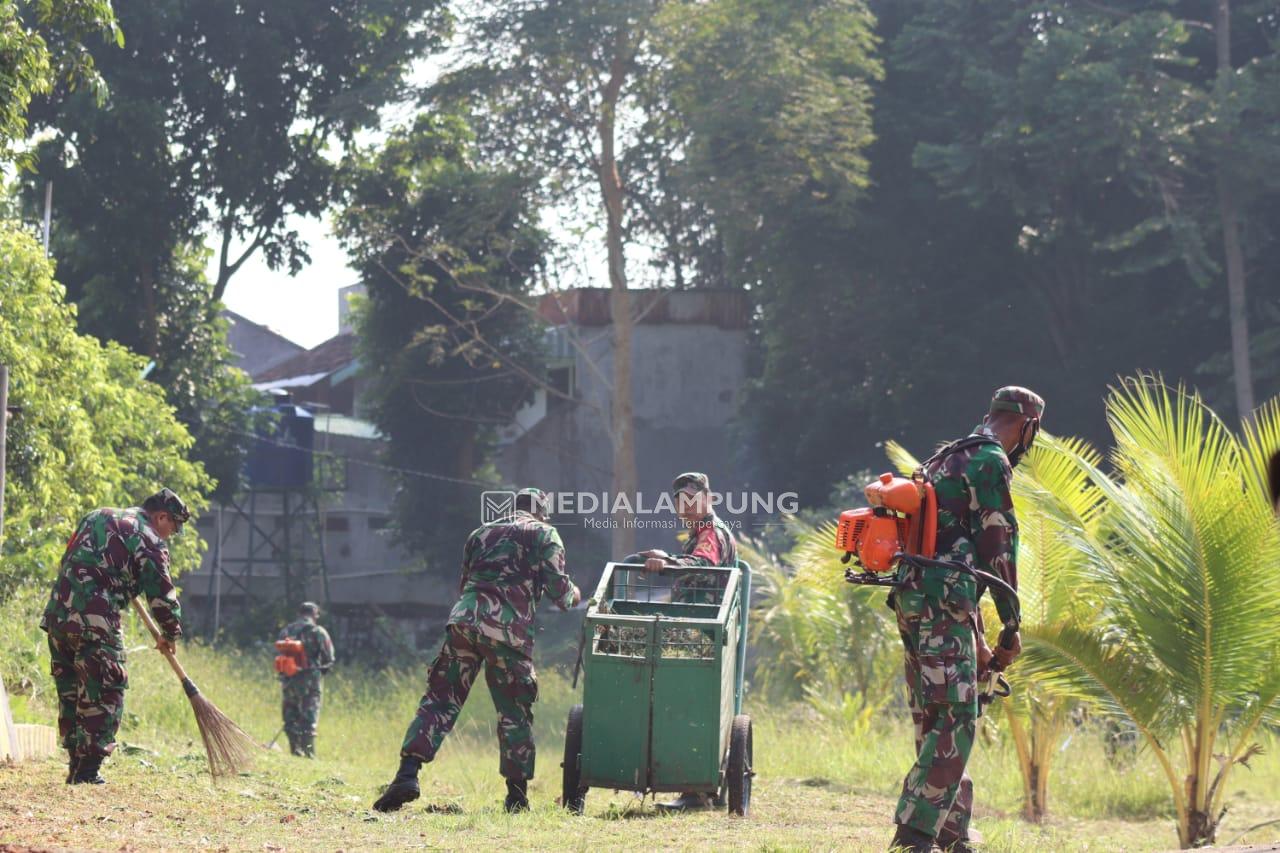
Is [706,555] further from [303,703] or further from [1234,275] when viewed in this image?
→ [1234,275]

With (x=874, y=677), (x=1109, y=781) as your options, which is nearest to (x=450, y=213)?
(x=874, y=677)

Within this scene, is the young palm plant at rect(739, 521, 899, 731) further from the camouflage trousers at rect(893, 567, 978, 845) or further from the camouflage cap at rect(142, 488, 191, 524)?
the camouflage trousers at rect(893, 567, 978, 845)

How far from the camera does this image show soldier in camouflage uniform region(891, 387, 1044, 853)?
5875mm

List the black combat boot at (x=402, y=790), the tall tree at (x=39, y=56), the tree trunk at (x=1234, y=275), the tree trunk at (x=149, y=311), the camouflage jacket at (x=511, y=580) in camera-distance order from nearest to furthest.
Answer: the black combat boot at (x=402, y=790)
the camouflage jacket at (x=511, y=580)
the tall tree at (x=39, y=56)
the tree trunk at (x=1234, y=275)
the tree trunk at (x=149, y=311)

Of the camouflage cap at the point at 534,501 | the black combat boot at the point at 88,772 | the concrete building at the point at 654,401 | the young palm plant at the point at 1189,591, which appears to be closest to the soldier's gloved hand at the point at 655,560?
the camouflage cap at the point at 534,501

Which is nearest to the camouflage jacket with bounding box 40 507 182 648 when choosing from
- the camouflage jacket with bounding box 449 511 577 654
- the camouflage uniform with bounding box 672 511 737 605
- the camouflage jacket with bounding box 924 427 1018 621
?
the camouflage jacket with bounding box 449 511 577 654

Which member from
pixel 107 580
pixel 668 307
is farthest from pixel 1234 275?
pixel 107 580

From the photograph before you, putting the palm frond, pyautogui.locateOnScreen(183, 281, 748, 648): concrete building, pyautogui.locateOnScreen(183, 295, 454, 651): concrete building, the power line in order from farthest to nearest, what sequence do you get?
pyautogui.locateOnScreen(183, 281, 748, 648): concrete building, pyautogui.locateOnScreen(183, 295, 454, 651): concrete building, the power line, the palm frond

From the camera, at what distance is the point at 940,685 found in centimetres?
589

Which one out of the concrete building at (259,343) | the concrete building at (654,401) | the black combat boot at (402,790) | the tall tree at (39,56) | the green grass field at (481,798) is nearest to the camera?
the green grass field at (481,798)

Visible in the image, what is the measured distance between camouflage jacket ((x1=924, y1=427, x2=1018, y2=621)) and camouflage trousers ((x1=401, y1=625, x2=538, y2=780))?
10.0 ft

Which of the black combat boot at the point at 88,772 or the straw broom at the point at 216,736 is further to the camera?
the straw broom at the point at 216,736

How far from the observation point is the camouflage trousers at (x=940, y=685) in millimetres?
5863

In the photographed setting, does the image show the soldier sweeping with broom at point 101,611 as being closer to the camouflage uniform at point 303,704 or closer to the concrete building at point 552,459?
the camouflage uniform at point 303,704
